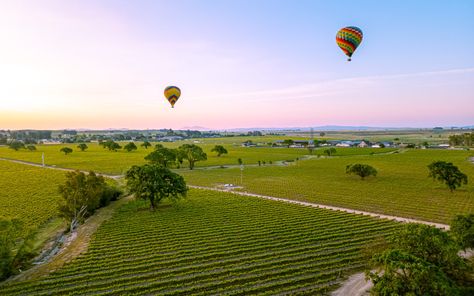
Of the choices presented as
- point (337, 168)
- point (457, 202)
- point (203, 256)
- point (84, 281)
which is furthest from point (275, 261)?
point (337, 168)

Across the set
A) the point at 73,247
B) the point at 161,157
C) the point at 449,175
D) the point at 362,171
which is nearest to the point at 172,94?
the point at 161,157

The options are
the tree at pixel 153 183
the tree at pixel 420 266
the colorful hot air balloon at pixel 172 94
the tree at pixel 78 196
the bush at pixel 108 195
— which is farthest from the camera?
the colorful hot air balloon at pixel 172 94

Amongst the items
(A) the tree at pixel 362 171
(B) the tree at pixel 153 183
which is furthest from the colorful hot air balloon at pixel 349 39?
(B) the tree at pixel 153 183

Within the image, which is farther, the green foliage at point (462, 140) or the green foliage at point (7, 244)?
the green foliage at point (462, 140)

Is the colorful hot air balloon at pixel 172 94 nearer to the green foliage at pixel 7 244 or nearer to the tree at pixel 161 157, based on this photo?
the tree at pixel 161 157

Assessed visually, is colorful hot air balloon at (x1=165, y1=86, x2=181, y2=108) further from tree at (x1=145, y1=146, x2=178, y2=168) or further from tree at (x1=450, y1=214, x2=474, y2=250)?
tree at (x1=450, y1=214, x2=474, y2=250)

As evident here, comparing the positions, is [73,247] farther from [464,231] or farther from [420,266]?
[464,231]

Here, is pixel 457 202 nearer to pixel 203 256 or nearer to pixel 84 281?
pixel 203 256
